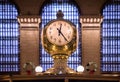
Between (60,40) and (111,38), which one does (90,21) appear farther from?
(60,40)

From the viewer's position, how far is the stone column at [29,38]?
30016mm

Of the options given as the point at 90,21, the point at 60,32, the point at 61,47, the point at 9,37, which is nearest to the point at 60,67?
the point at 61,47

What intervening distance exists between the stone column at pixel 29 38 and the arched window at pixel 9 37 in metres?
0.30

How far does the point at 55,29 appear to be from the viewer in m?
7.42

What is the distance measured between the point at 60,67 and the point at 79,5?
75.7 ft

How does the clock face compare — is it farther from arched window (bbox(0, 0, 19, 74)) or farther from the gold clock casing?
arched window (bbox(0, 0, 19, 74))

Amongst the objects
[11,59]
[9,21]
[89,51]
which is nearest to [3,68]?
[11,59]

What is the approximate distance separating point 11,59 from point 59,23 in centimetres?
2235

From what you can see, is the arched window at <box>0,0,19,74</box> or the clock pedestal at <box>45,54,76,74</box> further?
the arched window at <box>0,0,19,74</box>

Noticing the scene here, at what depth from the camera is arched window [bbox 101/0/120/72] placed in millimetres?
29547

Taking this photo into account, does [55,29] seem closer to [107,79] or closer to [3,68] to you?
[107,79]

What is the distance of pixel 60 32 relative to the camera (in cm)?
745

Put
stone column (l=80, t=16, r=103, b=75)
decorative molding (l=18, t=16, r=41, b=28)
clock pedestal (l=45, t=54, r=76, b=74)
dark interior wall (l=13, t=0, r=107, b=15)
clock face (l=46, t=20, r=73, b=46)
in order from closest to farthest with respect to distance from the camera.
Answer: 1. clock pedestal (l=45, t=54, r=76, b=74)
2. clock face (l=46, t=20, r=73, b=46)
3. stone column (l=80, t=16, r=103, b=75)
4. decorative molding (l=18, t=16, r=41, b=28)
5. dark interior wall (l=13, t=0, r=107, b=15)

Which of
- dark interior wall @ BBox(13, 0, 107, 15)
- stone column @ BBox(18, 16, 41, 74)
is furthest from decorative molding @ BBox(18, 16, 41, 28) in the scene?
dark interior wall @ BBox(13, 0, 107, 15)
